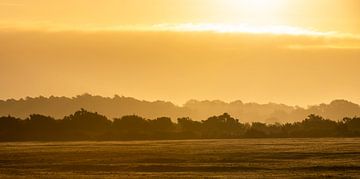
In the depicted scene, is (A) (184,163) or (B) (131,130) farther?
(B) (131,130)

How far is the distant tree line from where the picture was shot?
146750 mm

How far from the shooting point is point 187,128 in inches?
6294

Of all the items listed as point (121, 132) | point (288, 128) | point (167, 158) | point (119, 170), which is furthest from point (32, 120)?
point (119, 170)

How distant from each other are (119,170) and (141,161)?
10.8m

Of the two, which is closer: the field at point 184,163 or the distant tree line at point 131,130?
the field at point 184,163

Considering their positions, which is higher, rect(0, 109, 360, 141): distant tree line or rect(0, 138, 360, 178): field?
rect(0, 109, 360, 141): distant tree line

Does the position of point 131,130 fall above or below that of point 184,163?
above

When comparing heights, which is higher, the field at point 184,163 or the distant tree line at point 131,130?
the distant tree line at point 131,130

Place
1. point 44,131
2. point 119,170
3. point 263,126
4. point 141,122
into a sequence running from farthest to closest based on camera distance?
1. point 263,126
2. point 141,122
3. point 44,131
4. point 119,170

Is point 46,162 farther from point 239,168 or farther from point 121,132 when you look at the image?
point 121,132

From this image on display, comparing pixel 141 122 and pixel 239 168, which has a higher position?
pixel 141 122

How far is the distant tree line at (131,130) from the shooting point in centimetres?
14675

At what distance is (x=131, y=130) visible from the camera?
15262 centimetres

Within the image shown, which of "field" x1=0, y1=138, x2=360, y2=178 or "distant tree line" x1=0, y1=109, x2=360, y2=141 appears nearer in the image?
"field" x1=0, y1=138, x2=360, y2=178
